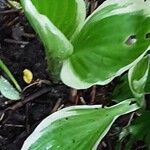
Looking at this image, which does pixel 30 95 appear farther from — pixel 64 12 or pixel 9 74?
pixel 64 12

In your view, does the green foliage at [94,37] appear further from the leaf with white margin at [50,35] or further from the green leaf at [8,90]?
the green leaf at [8,90]

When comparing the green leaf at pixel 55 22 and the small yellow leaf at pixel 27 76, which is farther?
the small yellow leaf at pixel 27 76

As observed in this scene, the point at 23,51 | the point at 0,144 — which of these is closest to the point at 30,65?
the point at 23,51

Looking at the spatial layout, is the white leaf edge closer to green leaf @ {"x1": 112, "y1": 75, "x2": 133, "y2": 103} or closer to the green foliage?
the green foliage

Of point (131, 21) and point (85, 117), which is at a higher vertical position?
point (131, 21)

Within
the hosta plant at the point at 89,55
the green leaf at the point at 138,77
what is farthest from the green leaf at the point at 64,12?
the green leaf at the point at 138,77

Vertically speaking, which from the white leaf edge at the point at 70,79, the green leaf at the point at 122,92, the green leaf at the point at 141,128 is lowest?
the green leaf at the point at 141,128

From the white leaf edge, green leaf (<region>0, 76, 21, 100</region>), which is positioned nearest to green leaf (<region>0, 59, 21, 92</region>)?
green leaf (<region>0, 76, 21, 100</region>)

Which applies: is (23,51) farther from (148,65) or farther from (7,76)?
(148,65)
